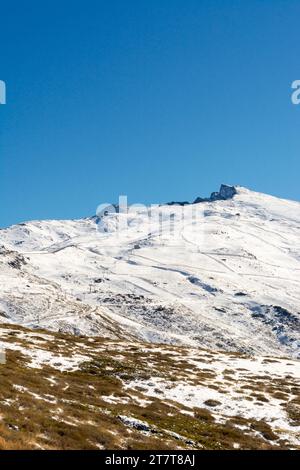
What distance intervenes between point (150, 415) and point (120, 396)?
575cm

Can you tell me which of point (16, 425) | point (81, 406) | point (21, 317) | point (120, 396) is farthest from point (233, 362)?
point (21, 317)

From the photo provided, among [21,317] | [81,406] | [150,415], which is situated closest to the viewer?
[81,406]

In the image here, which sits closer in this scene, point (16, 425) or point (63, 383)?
point (16, 425)

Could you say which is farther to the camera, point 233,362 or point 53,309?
point 53,309

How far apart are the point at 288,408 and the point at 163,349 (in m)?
32.6

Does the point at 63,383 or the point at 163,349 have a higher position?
the point at 63,383

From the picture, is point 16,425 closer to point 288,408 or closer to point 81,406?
point 81,406

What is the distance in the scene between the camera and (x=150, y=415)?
3619 cm

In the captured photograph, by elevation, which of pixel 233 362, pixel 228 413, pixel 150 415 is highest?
pixel 150 415
